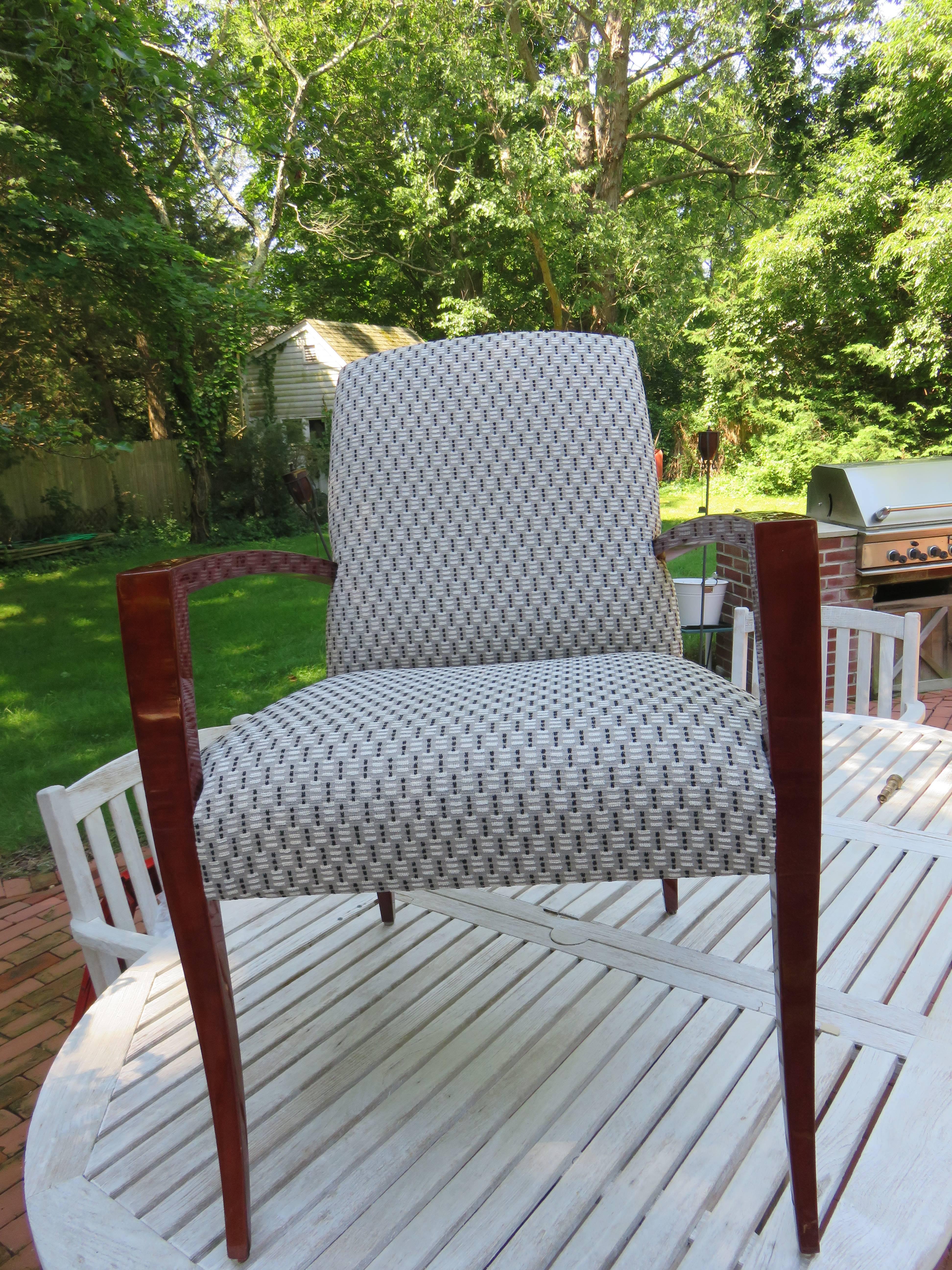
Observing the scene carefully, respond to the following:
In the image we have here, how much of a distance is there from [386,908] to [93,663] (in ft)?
14.6

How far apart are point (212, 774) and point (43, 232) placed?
569 centimetres

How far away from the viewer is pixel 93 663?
5211mm

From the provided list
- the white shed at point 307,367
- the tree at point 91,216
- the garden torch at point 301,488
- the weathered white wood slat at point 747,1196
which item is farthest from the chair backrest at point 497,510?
the white shed at point 307,367

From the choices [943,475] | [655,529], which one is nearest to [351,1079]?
[655,529]

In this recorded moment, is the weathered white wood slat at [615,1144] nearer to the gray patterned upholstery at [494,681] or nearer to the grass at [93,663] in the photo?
the gray patterned upholstery at [494,681]

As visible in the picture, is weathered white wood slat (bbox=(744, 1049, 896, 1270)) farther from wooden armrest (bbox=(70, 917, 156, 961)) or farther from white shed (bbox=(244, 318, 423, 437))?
white shed (bbox=(244, 318, 423, 437))

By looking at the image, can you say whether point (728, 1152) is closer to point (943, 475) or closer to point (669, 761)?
point (669, 761)

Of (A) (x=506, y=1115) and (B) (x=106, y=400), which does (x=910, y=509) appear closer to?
(A) (x=506, y=1115)

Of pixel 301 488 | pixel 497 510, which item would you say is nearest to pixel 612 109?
pixel 301 488

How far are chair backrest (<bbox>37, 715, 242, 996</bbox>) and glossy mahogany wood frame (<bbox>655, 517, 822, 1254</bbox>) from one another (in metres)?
0.69

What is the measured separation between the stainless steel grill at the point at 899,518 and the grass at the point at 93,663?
76 centimetres

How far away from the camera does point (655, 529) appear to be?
1487mm

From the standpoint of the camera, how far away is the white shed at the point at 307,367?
13867 millimetres

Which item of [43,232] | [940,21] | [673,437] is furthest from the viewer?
[673,437]
